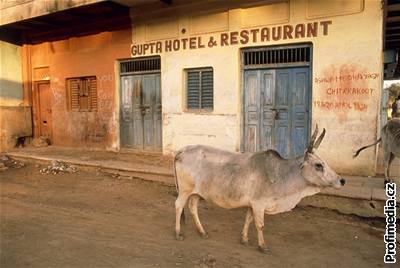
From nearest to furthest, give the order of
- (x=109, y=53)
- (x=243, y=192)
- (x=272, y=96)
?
(x=243, y=192)
(x=272, y=96)
(x=109, y=53)

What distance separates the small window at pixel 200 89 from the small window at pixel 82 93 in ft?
12.6

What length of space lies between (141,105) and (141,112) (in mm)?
209

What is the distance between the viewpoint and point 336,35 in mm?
7059

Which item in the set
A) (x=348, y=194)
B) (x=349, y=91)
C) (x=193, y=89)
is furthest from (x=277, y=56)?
(x=348, y=194)

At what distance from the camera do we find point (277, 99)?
26.4 feet

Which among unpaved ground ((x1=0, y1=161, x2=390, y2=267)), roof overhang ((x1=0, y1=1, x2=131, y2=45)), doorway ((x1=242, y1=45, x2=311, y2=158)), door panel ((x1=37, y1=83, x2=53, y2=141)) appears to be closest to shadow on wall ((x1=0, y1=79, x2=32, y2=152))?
door panel ((x1=37, y1=83, x2=53, y2=141))

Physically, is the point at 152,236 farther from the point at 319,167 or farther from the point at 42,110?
the point at 42,110

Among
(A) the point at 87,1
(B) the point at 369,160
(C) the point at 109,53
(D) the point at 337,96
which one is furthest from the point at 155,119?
(B) the point at 369,160

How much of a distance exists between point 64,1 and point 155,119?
163 inches

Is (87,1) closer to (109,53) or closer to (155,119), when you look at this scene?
(109,53)

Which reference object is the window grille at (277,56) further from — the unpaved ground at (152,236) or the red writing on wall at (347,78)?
the unpaved ground at (152,236)

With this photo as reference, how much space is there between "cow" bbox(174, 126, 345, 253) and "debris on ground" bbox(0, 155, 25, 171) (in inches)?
309

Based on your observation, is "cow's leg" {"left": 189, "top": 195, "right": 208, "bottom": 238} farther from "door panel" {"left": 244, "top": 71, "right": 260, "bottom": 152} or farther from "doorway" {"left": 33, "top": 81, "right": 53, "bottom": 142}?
"doorway" {"left": 33, "top": 81, "right": 53, "bottom": 142}

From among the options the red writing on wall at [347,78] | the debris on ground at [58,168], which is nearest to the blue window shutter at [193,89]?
the red writing on wall at [347,78]
